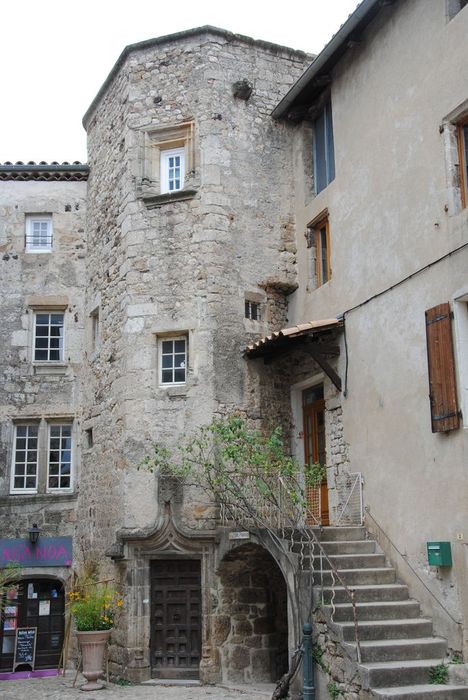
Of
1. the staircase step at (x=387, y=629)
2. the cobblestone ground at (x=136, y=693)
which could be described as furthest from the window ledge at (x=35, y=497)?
the staircase step at (x=387, y=629)

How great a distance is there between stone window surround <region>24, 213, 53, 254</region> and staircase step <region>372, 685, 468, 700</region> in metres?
10.2

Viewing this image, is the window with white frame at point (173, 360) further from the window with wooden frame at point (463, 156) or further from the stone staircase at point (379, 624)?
the window with wooden frame at point (463, 156)

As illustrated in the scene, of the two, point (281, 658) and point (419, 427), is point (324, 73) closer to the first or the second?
point (419, 427)

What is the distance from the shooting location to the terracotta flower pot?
11250 mm

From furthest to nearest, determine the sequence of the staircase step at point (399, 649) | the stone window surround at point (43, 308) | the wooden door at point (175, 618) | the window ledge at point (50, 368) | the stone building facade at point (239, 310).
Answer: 1. the stone window surround at point (43, 308)
2. the window ledge at point (50, 368)
3. the wooden door at point (175, 618)
4. the stone building facade at point (239, 310)
5. the staircase step at point (399, 649)

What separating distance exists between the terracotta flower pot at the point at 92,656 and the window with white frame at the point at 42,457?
3.52 m

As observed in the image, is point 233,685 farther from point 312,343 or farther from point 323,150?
point 323,150

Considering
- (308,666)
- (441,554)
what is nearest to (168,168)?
(441,554)

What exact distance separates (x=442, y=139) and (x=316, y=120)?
4.23 metres

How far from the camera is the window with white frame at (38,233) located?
→ 603 inches

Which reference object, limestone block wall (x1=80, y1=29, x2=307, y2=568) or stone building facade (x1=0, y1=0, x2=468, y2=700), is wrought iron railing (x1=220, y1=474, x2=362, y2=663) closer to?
stone building facade (x1=0, y1=0, x2=468, y2=700)

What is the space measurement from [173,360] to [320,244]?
295 centimetres

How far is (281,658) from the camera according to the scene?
39.0ft

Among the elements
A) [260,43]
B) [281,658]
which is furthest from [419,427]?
[260,43]
